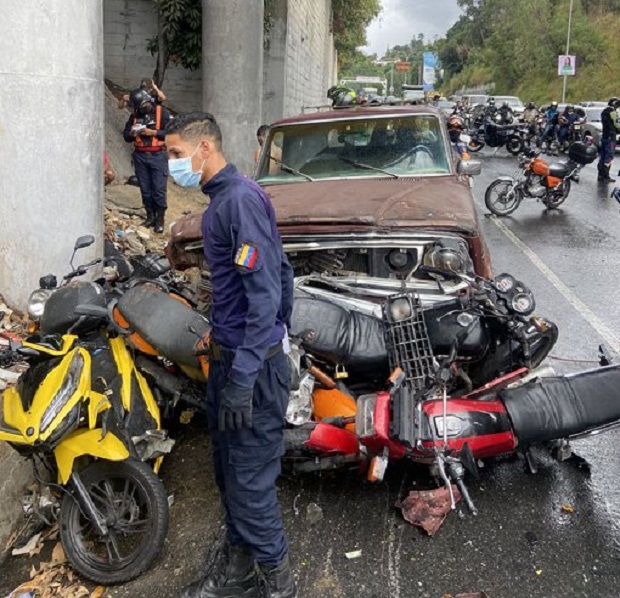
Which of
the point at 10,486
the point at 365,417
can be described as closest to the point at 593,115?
the point at 365,417

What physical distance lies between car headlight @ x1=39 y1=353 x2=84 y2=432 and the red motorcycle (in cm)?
100

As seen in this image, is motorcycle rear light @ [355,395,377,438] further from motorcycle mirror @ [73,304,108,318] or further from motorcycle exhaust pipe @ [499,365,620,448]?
motorcycle mirror @ [73,304,108,318]

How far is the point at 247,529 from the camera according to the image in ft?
8.71

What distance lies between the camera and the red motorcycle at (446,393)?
10.2 feet

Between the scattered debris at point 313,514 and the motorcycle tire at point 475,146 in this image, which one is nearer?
the scattered debris at point 313,514

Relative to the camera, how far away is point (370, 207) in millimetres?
4102

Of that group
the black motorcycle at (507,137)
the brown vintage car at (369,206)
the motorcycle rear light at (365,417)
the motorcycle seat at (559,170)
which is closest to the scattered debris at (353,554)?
the motorcycle rear light at (365,417)

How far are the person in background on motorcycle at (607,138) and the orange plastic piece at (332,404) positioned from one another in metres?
13.8

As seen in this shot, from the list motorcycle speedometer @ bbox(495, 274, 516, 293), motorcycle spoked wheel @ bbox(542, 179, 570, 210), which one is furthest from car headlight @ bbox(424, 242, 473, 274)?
motorcycle spoked wheel @ bbox(542, 179, 570, 210)

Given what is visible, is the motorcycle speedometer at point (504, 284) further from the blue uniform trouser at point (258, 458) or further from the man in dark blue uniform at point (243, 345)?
the blue uniform trouser at point (258, 458)

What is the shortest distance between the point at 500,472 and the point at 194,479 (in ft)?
5.52

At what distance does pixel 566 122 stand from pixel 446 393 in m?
20.8

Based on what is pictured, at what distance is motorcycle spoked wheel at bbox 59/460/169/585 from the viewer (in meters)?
2.94

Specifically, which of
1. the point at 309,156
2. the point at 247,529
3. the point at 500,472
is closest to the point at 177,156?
the point at 247,529
